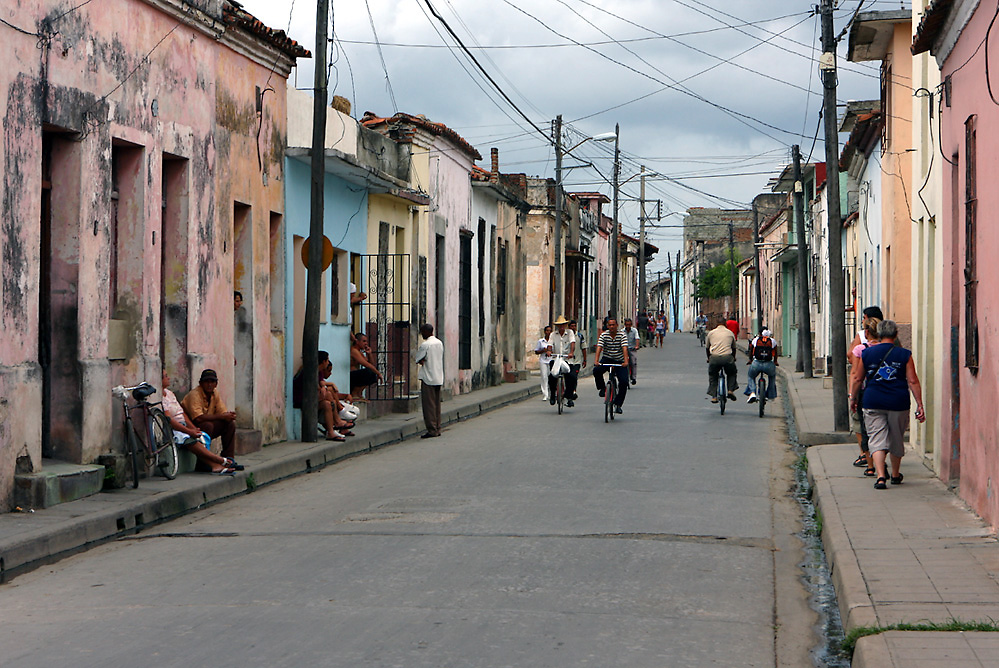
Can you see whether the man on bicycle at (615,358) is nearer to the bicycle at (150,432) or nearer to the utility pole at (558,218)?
the bicycle at (150,432)

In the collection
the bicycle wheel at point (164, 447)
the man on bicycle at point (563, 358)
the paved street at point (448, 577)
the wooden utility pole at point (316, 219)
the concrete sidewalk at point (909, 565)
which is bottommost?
the paved street at point (448, 577)

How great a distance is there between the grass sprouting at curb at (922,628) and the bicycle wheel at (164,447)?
8013mm

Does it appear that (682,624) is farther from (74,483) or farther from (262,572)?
(74,483)

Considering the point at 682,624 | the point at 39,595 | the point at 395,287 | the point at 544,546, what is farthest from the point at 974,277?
the point at 395,287

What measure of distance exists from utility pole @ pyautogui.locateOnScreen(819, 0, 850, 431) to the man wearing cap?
846 cm

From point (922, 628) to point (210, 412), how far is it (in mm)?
9372

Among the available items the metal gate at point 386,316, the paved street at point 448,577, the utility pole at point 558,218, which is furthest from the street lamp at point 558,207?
the paved street at point 448,577

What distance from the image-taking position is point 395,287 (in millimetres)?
24422

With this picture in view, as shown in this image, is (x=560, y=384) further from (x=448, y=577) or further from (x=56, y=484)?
(x=448, y=577)

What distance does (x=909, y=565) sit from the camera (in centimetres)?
782

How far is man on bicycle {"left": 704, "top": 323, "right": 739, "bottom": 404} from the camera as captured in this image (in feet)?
71.5

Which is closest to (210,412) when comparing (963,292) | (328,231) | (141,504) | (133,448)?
(133,448)

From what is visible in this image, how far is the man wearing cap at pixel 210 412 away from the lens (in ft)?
44.8

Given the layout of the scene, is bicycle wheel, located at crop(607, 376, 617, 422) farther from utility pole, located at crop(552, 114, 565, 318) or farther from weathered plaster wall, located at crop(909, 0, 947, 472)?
utility pole, located at crop(552, 114, 565, 318)
